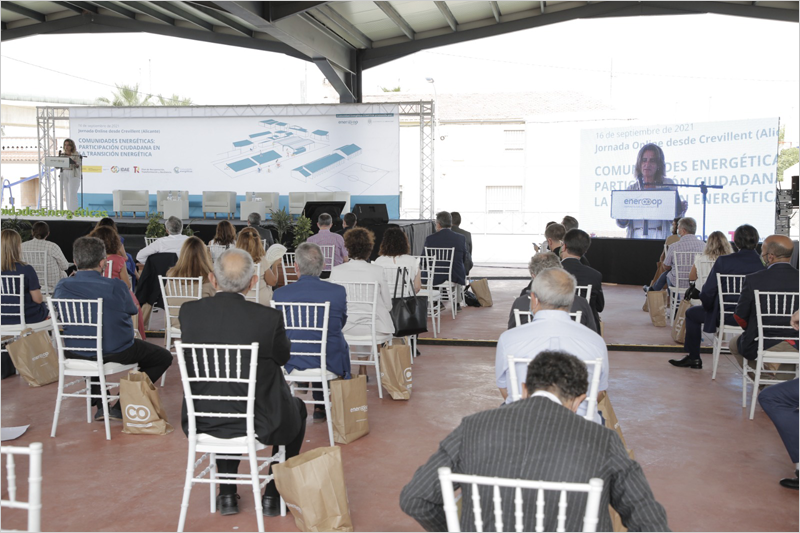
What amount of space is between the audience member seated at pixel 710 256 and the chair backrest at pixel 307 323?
12.8ft

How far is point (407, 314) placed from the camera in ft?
17.1

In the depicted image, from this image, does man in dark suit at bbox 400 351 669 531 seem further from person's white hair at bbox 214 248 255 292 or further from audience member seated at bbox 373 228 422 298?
audience member seated at bbox 373 228 422 298

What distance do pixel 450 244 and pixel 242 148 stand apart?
874cm

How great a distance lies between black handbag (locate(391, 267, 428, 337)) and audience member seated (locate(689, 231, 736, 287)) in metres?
2.75

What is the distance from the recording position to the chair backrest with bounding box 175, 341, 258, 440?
2.87 meters

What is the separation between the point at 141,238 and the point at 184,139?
18.0 feet

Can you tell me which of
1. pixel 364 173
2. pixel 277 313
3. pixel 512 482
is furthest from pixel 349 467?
pixel 364 173

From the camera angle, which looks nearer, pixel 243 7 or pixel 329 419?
pixel 329 419

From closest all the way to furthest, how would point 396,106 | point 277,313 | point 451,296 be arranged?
point 277,313, point 451,296, point 396,106

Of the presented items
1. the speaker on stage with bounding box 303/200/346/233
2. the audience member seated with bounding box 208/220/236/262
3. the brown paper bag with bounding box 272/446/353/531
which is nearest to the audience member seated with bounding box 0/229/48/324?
the audience member seated with bounding box 208/220/236/262

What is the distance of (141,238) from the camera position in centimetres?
1097

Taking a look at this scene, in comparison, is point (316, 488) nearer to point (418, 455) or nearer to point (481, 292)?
point (418, 455)

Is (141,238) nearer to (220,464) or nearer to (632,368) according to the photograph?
(632,368)

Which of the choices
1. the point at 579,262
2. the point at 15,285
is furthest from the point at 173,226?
the point at 579,262
